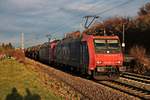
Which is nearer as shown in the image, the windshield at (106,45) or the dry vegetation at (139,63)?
the windshield at (106,45)

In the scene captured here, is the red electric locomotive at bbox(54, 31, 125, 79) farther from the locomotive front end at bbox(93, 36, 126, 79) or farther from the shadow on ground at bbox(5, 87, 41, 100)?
the shadow on ground at bbox(5, 87, 41, 100)

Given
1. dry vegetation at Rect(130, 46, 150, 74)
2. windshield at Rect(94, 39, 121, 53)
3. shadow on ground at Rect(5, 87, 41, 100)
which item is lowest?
shadow on ground at Rect(5, 87, 41, 100)

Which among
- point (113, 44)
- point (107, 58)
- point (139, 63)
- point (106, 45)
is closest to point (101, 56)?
point (107, 58)

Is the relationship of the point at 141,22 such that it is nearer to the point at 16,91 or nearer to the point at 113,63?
the point at 113,63

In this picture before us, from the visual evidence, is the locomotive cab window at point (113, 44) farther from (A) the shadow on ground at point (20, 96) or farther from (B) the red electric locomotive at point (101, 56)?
(A) the shadow on ground at point (20, 96)

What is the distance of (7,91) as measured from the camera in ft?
55.0

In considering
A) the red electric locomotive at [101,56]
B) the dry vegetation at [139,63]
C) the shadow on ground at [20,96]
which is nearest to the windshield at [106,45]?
the red electric locomotive at [101,56]

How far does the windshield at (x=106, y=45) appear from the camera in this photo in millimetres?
23906

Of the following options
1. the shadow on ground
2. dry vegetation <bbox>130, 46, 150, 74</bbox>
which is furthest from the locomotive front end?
dry vegetation <bbox>130, 46, 150, 74</bbox>

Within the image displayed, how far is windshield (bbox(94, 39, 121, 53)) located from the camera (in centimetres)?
2391

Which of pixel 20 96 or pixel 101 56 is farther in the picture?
pixel 101 56

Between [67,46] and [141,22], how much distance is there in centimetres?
2404

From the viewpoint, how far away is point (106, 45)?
2400cm

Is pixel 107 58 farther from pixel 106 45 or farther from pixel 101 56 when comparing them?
pixel 106 45
